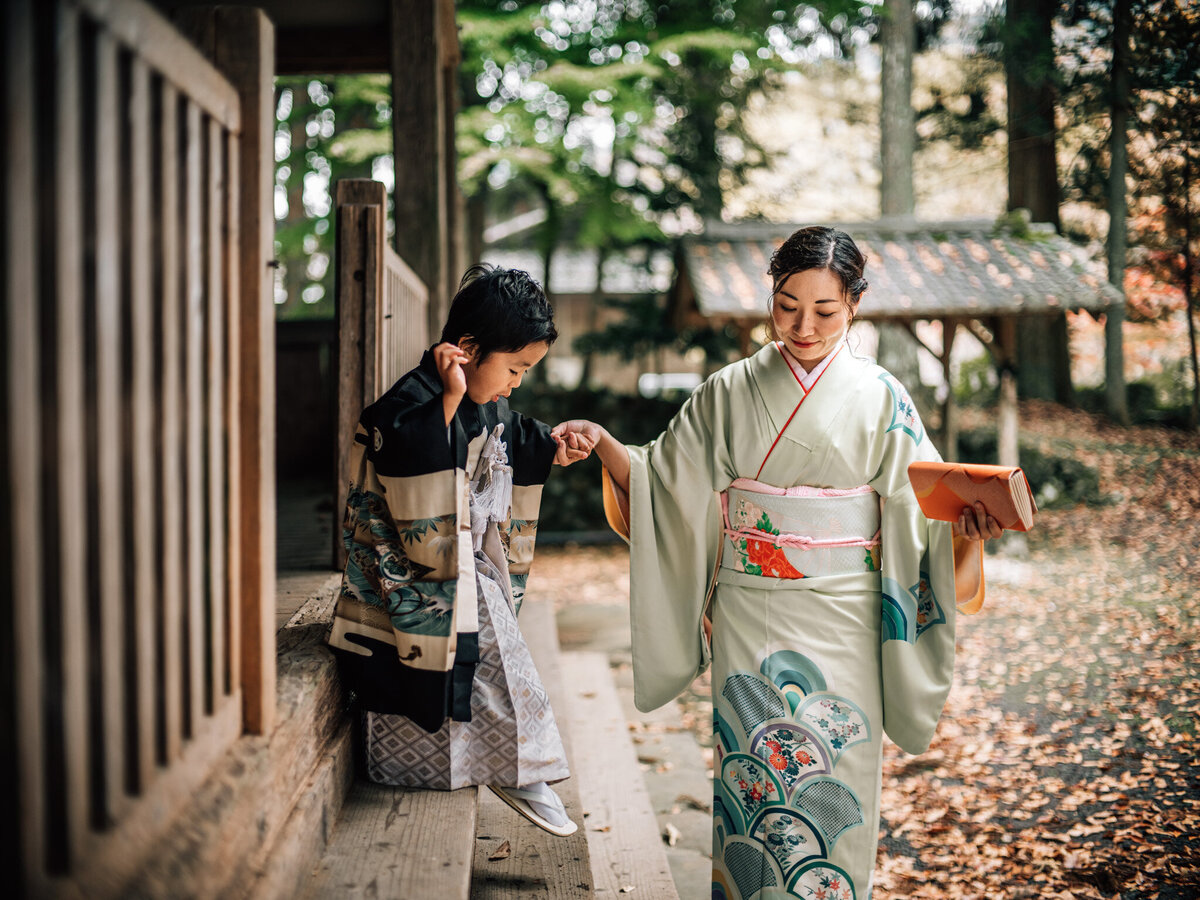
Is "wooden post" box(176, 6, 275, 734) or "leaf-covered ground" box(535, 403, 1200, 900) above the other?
"wooden post" box(176, 6, 275, 734)

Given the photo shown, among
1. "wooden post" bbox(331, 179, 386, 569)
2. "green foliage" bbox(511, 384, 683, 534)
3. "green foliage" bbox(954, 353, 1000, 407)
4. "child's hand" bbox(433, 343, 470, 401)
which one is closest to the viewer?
"child's hand" bbox(433, 343, 470, 401)

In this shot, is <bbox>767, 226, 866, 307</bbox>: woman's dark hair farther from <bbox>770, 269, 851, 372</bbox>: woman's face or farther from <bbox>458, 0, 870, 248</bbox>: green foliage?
<bbox>458, 0, 870, 248</bbox>: green foliage

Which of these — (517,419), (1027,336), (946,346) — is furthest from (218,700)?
(1027,336)

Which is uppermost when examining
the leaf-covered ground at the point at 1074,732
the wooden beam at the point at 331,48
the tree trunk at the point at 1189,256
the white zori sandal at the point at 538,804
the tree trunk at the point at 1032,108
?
the tree trunk at the point at 1032,108

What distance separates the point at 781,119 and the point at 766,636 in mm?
17983

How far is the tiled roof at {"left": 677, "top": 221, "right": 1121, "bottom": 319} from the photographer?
26.8ft

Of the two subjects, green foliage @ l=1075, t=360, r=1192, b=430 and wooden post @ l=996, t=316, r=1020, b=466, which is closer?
green foliage @ l=1075, t=360, r=1192, b=430

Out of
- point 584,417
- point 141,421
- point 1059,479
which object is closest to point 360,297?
point 141,421

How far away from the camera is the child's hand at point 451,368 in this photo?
2066 millimetres

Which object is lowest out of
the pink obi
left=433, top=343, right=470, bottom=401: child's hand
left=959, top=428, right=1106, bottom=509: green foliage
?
left=959, top=428, right=1106, bottom=509: green foliage

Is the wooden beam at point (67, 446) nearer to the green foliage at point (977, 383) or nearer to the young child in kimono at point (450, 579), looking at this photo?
Answer: the young child in kimono at point (450, 579)

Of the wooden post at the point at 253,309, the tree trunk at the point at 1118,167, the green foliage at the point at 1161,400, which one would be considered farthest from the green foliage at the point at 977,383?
the wooden post at the point at 253,309

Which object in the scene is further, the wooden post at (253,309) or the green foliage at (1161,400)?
the green foliage at (1161,400)

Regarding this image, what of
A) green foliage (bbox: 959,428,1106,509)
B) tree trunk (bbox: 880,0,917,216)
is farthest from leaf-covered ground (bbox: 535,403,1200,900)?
tree trunk (bbox: 880,0,917,216)
